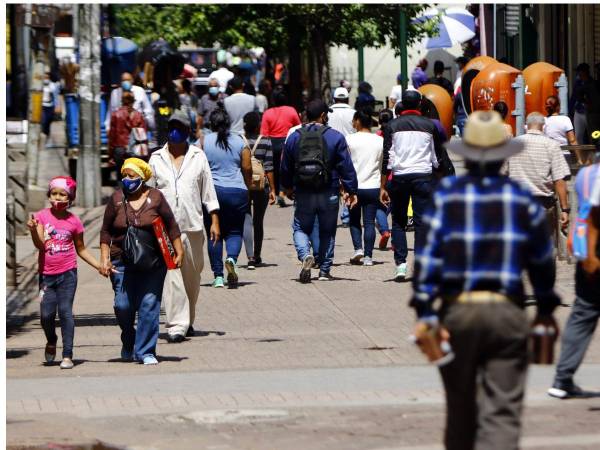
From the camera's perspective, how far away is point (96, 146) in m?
22.9

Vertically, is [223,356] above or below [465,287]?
below

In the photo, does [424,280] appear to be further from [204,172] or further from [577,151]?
[577,151]

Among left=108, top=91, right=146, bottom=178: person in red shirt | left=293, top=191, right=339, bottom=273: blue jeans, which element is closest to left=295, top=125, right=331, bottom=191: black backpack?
left=293, top=191, right=339, bottom=273: blue jeans

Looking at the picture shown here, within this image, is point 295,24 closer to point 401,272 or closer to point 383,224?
point 383,224

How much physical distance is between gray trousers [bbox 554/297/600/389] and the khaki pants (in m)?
3.61

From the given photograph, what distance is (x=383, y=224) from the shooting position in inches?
673

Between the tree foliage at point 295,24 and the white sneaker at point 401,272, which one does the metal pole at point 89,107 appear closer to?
the white sneaker at point 401,272

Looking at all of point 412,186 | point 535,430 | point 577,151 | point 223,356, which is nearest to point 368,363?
point 223,356

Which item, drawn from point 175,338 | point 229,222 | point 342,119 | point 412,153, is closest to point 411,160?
point 412,153

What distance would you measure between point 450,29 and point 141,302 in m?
27.5

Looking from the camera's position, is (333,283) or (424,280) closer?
(424,280)

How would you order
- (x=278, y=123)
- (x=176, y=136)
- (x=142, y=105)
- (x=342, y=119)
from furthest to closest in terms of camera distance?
(x=142, y=105) → (x=278, y=123) → (x=342, y=119) → (x=176, y=136)

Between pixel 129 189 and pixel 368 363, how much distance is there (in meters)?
2.09

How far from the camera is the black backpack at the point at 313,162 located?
47.3ft
